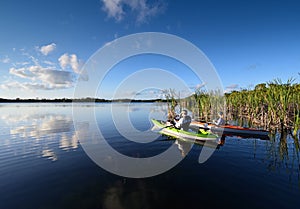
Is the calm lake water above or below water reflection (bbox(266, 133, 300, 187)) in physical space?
below

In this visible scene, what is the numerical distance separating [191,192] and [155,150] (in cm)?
546

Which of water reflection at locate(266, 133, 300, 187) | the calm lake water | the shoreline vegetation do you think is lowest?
the calm lake water

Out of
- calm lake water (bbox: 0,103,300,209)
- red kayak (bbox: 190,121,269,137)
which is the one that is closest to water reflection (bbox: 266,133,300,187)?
calm lake water (bbox: 0,103,300,209)

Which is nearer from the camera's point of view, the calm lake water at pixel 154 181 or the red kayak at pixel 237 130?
the calm lake water at pixel 154 181

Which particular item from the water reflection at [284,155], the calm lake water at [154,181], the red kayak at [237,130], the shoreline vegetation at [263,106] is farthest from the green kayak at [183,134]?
the shoreline vegetation at [263,106]

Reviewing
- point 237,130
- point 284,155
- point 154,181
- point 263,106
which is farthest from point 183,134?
point 263,106

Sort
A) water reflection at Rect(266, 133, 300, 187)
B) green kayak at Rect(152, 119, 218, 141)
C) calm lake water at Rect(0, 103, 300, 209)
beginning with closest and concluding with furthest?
1. calm lake water at Rect(0, 103, 300, 209)
2. water reflection at Rect(266, 133, 300, 187)
3. green kayak at Rect(152, 119, 218, 141)

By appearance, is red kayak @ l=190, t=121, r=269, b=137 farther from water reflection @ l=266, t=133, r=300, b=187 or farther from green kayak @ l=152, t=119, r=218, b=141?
green kayak @ l=152, t=119, r=218, b=141

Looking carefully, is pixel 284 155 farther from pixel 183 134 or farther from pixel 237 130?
pixel 183 134

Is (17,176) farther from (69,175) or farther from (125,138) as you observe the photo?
(125,138)

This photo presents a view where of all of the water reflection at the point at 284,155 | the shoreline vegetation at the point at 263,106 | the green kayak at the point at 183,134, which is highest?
the shoreline vegetation at the point at 263,106

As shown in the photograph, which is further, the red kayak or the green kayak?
the red kayak

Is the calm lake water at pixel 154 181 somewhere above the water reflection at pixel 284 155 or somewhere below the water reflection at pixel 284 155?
A: below

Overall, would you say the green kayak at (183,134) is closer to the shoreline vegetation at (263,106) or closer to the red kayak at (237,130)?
the red kayak at (237,130)
